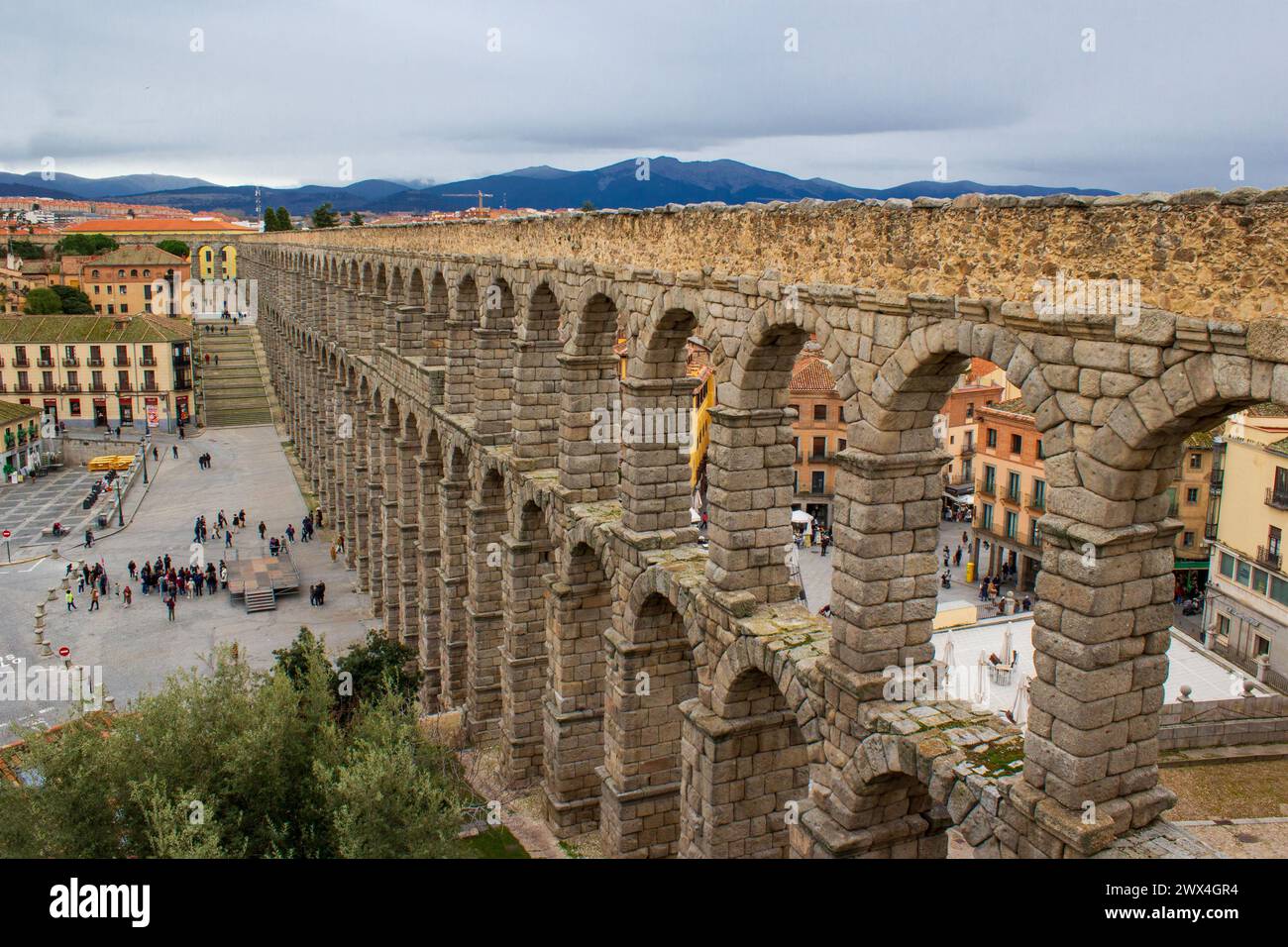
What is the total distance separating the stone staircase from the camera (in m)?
81.6

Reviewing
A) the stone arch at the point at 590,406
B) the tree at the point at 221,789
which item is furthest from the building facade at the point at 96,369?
the stone arch at the point at 590,406

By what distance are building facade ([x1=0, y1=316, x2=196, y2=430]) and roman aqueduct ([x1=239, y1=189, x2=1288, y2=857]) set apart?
183 ft

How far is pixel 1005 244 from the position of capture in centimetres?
1049

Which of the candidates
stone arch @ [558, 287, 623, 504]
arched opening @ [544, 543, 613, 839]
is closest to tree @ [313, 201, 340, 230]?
stone arch @ [558, 287, 623, 504]

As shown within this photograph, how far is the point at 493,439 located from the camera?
2652 centimetres

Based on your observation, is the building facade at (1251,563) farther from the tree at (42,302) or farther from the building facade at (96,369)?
the tree at (42,302)

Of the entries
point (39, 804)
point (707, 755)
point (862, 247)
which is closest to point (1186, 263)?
point (862, 247)

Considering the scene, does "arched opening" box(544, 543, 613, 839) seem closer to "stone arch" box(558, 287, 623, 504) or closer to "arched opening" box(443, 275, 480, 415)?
"stone arch" box(558, 287, 623, 504)

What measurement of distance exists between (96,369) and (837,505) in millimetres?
76598

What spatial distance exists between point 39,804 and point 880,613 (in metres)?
13.9

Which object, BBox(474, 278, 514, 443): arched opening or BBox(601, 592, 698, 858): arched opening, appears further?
BBox(474, 278, 514, 443): arched opening

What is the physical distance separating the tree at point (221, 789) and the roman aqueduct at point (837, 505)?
3.74 m
